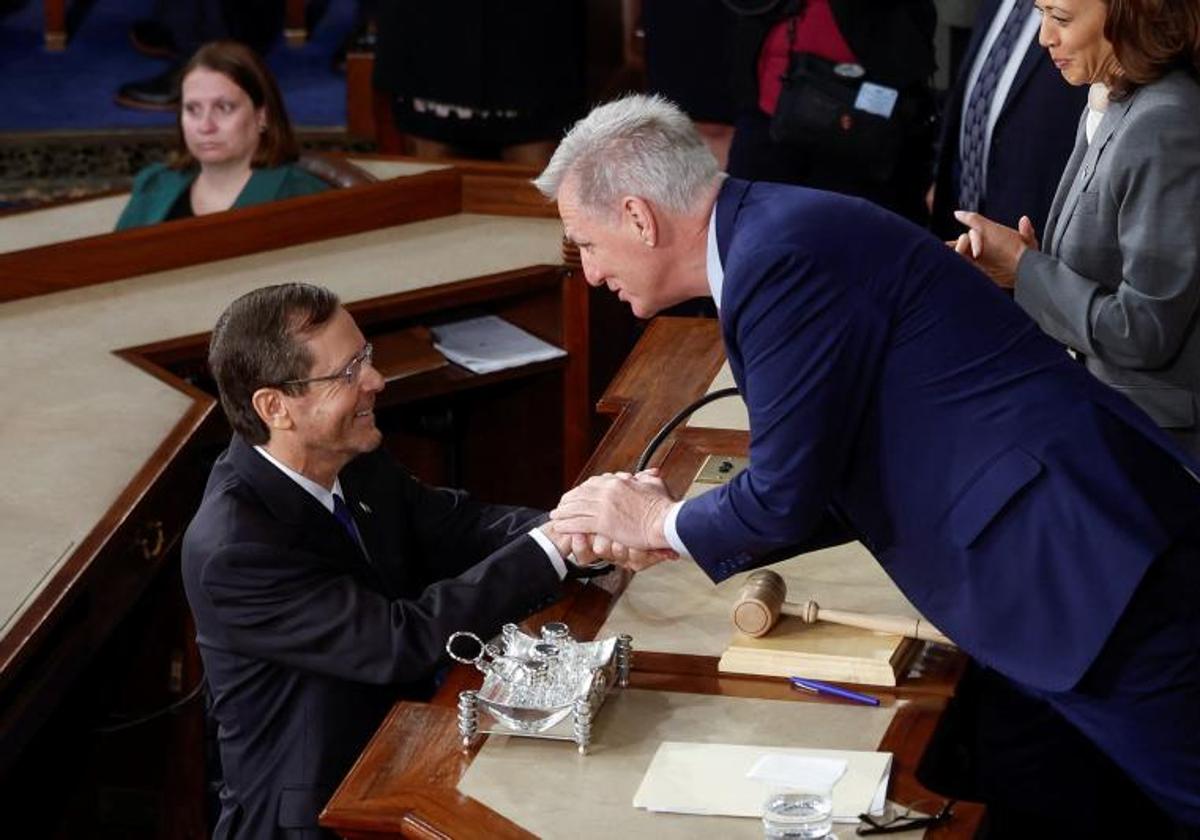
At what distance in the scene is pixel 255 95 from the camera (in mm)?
5129

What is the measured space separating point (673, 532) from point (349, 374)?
0.57 metres

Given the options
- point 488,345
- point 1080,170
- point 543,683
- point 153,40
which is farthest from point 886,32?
point 153,40

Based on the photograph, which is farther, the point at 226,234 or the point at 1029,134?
the point at 226,234

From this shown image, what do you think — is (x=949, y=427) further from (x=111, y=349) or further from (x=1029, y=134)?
(x=111, y=349)

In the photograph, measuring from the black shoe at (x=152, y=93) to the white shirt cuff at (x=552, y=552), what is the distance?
4.57 metres

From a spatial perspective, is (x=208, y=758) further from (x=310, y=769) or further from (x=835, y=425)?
(x=835, y=425)

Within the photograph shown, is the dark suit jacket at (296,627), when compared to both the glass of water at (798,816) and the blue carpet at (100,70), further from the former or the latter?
the blue carpet at (100,70)

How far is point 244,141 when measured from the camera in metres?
5.15

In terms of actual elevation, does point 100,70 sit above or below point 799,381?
below

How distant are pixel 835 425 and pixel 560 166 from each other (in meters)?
0.50

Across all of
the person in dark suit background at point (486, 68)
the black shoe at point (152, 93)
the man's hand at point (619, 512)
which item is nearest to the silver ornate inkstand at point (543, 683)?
the man's hand at point (619, 512)

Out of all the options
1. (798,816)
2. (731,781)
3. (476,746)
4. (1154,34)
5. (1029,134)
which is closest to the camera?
(798,816)

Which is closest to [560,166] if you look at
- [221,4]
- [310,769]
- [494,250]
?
[310,769]

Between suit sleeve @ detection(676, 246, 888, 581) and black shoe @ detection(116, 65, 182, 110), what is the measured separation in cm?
496
